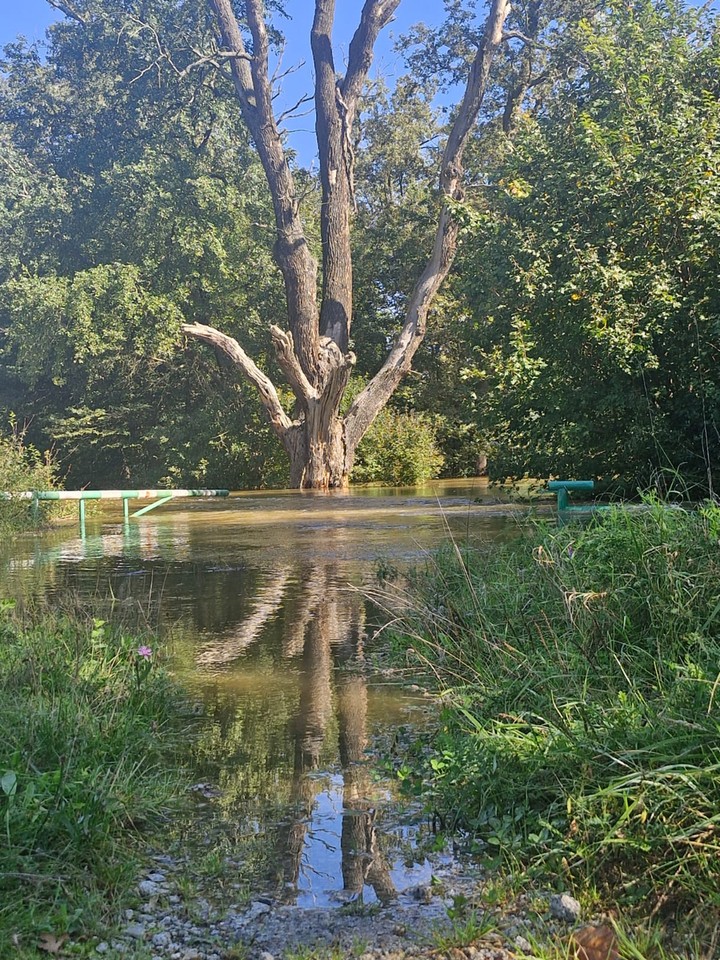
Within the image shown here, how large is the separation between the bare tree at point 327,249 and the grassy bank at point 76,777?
20.5 m

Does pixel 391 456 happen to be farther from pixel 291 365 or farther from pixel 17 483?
pixel 17 483

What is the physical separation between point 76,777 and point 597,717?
6.33 ft

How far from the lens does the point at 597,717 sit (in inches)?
157

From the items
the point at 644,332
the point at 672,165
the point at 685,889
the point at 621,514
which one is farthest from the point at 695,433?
the point at 685,889

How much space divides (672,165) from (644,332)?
2.04 m

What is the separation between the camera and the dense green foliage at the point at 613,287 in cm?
1077

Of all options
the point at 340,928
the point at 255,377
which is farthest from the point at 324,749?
the point at 255,377

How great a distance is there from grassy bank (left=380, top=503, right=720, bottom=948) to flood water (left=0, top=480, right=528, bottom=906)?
335mm

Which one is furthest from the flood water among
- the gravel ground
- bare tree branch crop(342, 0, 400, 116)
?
bare tree branch crop(342, 0, 400, 116)

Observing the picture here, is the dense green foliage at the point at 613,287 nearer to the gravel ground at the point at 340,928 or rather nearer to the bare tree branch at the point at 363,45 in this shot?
the gravel ground at the point at 340,928

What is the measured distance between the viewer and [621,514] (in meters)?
6.20

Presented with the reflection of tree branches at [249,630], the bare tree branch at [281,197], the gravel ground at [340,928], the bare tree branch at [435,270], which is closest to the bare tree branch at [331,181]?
the bare tree branch at [281,197]

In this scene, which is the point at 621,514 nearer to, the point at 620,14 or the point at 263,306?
the point at 620,14

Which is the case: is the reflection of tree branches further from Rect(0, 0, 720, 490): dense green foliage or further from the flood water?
Rect(0, 0, 720, 490): dense green foliage
